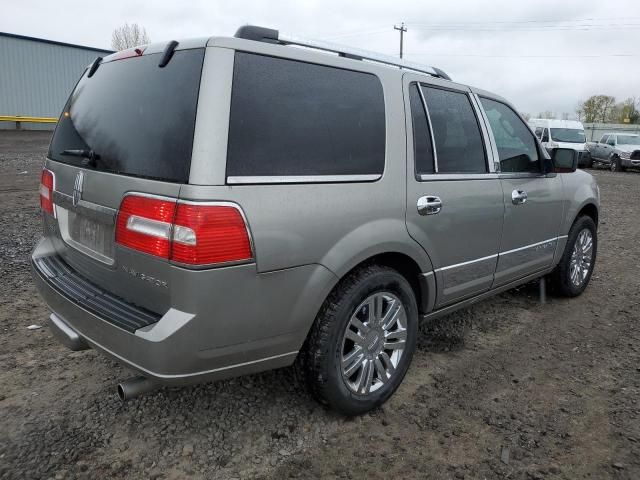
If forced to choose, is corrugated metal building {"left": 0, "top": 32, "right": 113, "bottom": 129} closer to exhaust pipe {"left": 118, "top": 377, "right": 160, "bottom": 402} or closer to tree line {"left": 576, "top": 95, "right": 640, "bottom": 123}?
exhaust pipe {"left": 118, "top": 377, "right": 160, "bottom": 402}

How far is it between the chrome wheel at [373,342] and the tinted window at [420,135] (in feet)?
2.49

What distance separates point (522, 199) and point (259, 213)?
230cm

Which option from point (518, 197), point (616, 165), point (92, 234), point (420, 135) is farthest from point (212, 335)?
point (616, 165)

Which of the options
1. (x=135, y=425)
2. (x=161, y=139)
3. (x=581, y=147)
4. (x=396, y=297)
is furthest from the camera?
(x=581, y=147)

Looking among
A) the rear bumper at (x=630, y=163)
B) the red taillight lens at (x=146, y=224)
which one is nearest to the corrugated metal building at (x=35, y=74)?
the rear bumper at (x=630, y=163)

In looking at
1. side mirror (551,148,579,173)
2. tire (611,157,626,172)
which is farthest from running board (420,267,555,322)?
tire (611,157,626,172)

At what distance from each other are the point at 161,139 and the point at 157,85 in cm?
29

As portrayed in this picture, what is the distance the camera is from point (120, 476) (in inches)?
88.0

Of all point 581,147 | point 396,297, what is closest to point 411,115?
point 396,297

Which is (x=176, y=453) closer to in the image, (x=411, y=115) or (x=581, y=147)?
(x=411, y=115)

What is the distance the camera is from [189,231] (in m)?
1.95

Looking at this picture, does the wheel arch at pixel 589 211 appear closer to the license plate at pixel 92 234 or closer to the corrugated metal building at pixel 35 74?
the license plate at pixel 92 234

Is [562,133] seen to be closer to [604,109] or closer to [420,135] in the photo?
[420,135]

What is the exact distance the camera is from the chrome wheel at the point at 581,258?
15.1 ft
